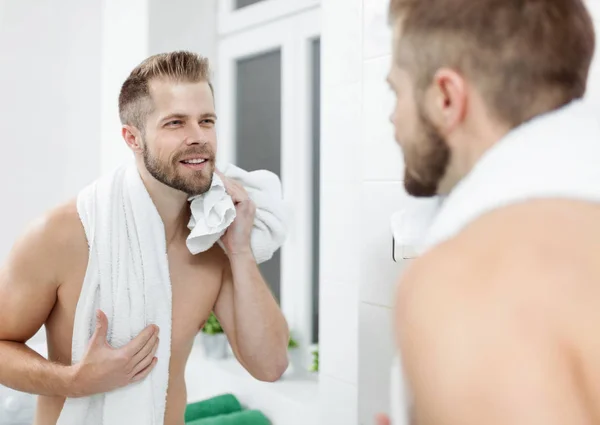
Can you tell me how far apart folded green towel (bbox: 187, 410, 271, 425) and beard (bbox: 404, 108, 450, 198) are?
1.20 metres

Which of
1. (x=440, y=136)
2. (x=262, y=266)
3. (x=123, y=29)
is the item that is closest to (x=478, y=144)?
(x=440, y=136)

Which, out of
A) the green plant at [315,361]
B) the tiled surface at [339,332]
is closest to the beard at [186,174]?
the tiled surface at [339,332]

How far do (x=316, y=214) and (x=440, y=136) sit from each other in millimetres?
1311

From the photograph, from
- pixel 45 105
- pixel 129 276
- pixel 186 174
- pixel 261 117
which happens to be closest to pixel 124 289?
pixel 129 276

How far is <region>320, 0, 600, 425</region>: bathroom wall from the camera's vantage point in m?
1.09

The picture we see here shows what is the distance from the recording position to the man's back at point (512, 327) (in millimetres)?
371

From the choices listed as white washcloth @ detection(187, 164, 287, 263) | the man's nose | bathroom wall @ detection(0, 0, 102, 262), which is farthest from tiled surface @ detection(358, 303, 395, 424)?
bathroom wall @ detection(0, 0, 102, 262)

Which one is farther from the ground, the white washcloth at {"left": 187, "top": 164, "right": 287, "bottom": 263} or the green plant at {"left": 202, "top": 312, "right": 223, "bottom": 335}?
the white washcloth at {"left": 187, "top": 164, "right": 287, "bottom": 263}

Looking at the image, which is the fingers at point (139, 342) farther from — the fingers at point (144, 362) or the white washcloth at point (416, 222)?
the white washcloth at point (416, 222)

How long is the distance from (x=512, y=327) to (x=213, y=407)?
1.48m

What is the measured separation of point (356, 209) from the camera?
121cm

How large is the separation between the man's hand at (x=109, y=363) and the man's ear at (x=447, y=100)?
2.36 ft

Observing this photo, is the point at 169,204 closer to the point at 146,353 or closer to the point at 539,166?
the point at 146,353

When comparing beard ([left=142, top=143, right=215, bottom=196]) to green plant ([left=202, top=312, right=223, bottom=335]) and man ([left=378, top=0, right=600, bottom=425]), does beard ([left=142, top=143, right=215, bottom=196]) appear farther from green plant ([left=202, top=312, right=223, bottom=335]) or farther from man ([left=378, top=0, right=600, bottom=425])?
green plant ([left=202, top=312, right=223, bottom=335])
